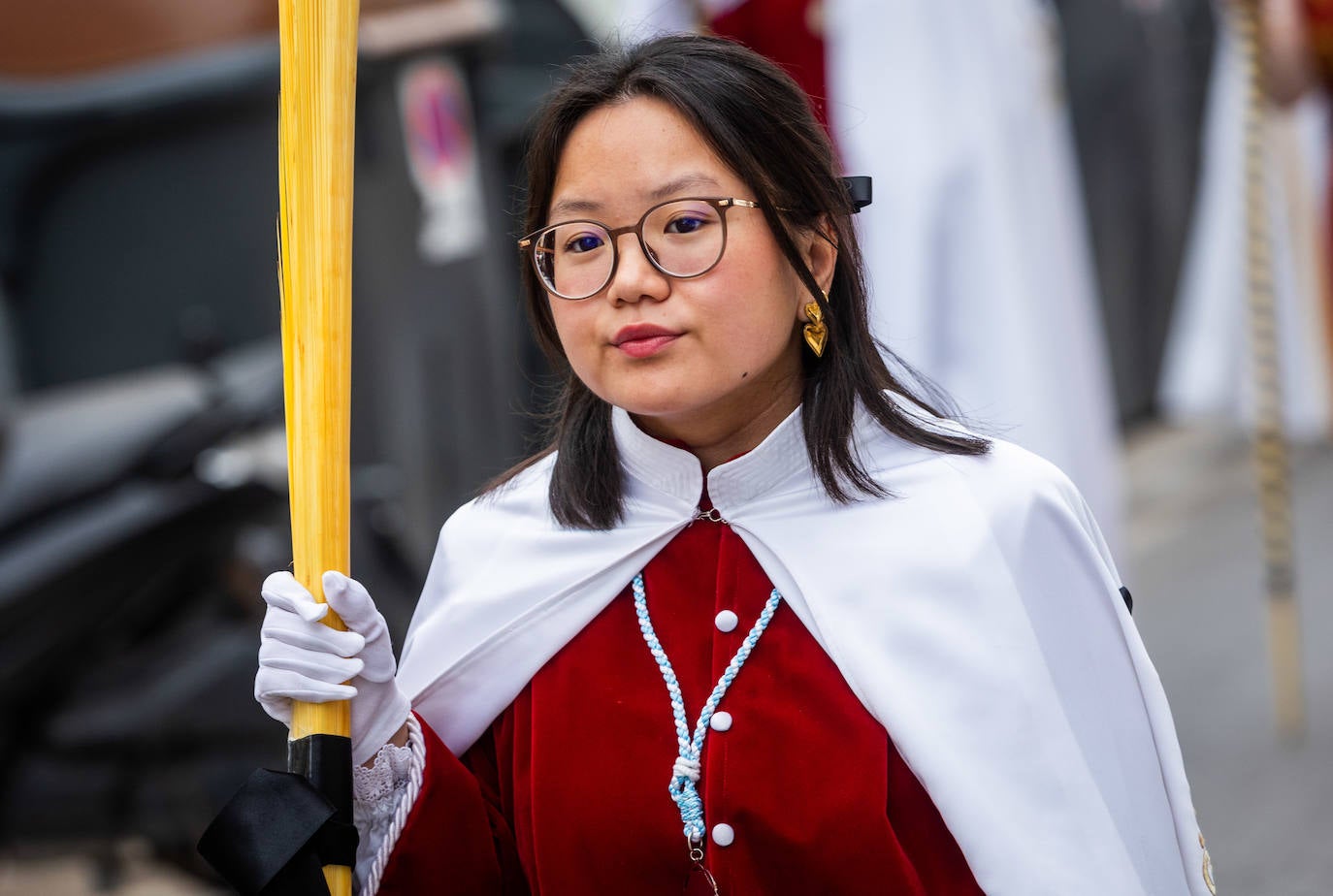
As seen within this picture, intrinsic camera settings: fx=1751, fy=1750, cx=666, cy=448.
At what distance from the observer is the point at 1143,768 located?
2.00 metres

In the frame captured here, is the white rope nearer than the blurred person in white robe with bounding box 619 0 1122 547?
Yes

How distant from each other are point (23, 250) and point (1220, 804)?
329 centimetres

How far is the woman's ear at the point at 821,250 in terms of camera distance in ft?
6.73

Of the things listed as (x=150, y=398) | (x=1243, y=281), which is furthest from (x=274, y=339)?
(x=1243, y=281)

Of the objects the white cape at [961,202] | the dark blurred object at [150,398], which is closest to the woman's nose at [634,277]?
the dark blurred object at [150,398]

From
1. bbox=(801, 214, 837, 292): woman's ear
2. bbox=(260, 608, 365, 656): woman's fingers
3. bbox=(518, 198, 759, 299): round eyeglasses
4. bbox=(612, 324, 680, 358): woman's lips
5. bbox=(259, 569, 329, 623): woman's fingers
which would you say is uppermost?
bbox=(518, 198, 759, 299): round eyeglasses

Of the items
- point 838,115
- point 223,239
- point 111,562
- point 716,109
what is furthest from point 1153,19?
point 716,109

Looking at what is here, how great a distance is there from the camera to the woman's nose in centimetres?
192

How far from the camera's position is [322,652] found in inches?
74.8

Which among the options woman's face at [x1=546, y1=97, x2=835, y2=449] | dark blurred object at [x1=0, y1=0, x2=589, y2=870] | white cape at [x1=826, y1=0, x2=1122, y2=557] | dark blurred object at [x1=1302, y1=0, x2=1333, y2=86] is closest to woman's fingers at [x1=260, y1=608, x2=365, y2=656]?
woman's face at [x1=546, y1=97, x2=835, y2=449]

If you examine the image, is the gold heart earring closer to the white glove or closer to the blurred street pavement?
the white glove

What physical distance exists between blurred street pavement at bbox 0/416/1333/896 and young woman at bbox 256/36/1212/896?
7.83ft

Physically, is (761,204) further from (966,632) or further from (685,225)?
(966,632)

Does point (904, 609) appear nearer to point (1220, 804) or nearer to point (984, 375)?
point (984, 375)
